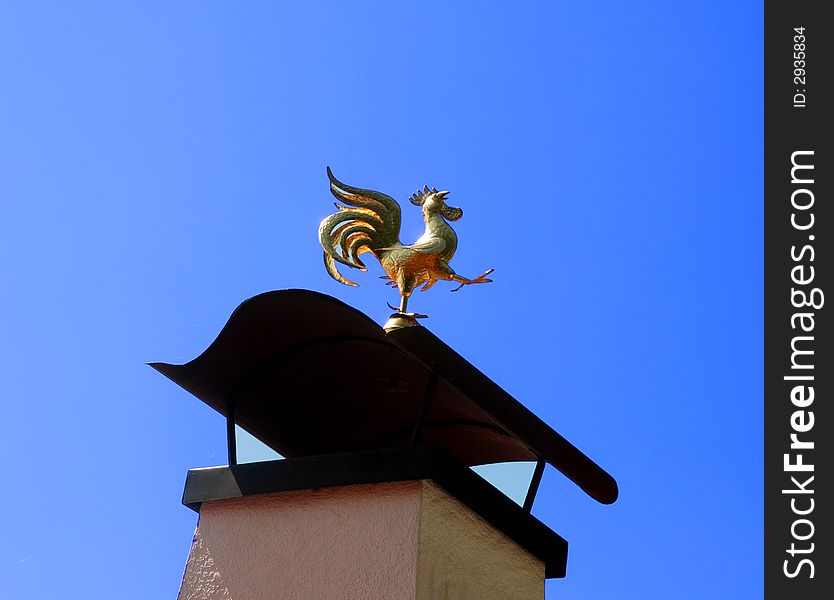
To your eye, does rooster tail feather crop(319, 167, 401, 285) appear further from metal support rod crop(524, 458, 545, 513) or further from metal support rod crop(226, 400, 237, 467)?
metal support rod crop(524, 458, 545, 513)

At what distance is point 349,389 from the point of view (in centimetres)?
521

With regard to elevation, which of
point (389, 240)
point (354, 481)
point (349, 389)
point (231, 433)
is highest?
point (389, 240)

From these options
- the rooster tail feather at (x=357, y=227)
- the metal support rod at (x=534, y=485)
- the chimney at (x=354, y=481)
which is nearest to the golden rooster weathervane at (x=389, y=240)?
the rooster tail feather at (x=357, y=227)

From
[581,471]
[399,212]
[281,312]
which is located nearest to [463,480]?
[581,471]

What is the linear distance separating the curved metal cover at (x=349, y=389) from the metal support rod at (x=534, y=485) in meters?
0.06

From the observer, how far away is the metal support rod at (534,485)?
16.7ft

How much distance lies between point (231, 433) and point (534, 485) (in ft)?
4.61

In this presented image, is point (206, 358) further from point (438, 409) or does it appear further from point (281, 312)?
point (438, 409)

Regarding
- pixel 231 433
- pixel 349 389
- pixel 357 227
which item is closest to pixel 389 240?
pixel 357 227

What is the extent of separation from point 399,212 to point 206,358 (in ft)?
3.88

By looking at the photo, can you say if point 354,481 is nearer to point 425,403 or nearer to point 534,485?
point 425,403

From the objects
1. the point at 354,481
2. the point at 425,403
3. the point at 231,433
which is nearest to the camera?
Result: the point at 354,481

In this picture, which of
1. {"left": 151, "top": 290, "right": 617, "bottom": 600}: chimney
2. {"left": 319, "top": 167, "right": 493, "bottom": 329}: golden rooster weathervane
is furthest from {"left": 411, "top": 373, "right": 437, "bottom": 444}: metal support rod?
{"left": 319, "top": 167, "right": 493, "bottom": 329}: golden rooster weathervane

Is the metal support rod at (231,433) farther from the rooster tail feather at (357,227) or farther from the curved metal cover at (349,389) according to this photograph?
the rooster tail feather at (357,227)
